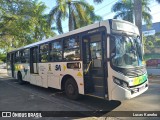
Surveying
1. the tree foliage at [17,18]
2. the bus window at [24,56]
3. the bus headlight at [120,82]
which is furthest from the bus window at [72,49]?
the tree foliage at [17,18]

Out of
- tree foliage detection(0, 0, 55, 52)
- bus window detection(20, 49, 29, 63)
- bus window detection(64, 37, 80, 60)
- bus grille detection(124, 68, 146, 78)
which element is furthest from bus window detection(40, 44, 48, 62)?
tree foliage detection(0, 0, 55, 52)

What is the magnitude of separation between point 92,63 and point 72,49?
3.68 ft

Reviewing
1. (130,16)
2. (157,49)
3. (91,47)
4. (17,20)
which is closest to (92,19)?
(130,16)

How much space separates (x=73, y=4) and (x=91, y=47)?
53.4ft

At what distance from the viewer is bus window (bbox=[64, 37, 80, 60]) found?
27.3 feet

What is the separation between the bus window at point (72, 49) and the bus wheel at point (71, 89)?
104 cm

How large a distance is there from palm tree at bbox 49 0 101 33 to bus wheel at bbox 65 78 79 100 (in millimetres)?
14372

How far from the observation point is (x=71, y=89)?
348 inches

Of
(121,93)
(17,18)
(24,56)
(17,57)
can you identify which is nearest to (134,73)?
(121,93)

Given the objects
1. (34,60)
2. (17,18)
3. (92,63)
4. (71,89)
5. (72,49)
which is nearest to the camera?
(92,63)

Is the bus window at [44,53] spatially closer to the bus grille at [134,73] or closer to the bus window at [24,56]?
the bus window at [24,56]

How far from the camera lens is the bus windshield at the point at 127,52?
22.2 feet

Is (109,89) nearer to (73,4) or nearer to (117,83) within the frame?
(117,83)

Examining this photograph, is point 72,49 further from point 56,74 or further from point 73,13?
point 73,13
